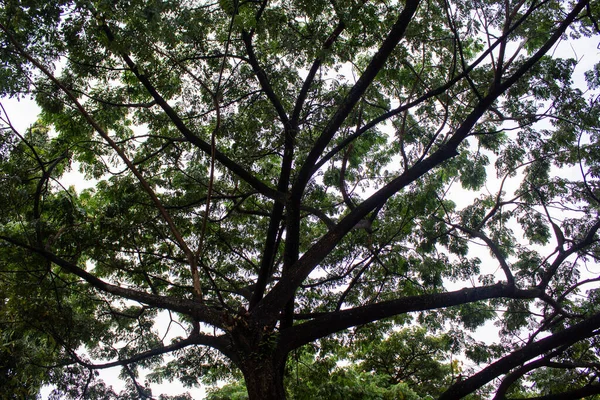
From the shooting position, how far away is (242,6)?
477cm

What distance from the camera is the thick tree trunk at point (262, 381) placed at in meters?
3.85

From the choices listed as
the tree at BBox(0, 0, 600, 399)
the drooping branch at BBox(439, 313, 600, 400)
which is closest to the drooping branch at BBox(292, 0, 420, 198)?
the tree at BBox(0, 0, 600, 399)

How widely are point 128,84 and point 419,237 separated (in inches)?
176

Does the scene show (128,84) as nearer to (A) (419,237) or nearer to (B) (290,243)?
(B) (290,243)

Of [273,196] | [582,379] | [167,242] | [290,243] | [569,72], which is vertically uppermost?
[569,72]

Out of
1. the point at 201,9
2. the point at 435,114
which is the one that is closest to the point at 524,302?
the point at 435,114

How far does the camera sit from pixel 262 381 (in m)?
3.87

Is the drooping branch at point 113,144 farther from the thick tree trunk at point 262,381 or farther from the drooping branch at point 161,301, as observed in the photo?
the thick tree trunk at point 262,381

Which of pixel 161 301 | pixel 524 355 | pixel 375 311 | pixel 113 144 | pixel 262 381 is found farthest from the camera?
pixel 375 311

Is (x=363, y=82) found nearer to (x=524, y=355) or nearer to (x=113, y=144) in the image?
(x=113, y=144)

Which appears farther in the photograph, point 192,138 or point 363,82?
point 192,138

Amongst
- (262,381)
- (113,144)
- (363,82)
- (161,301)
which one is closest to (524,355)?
(262,381)

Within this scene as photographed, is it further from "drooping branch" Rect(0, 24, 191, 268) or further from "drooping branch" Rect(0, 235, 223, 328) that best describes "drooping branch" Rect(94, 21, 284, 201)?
"drooping branch" Rect(0, 235, 223, 328)

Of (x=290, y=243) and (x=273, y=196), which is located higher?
(x=273, y=196)
